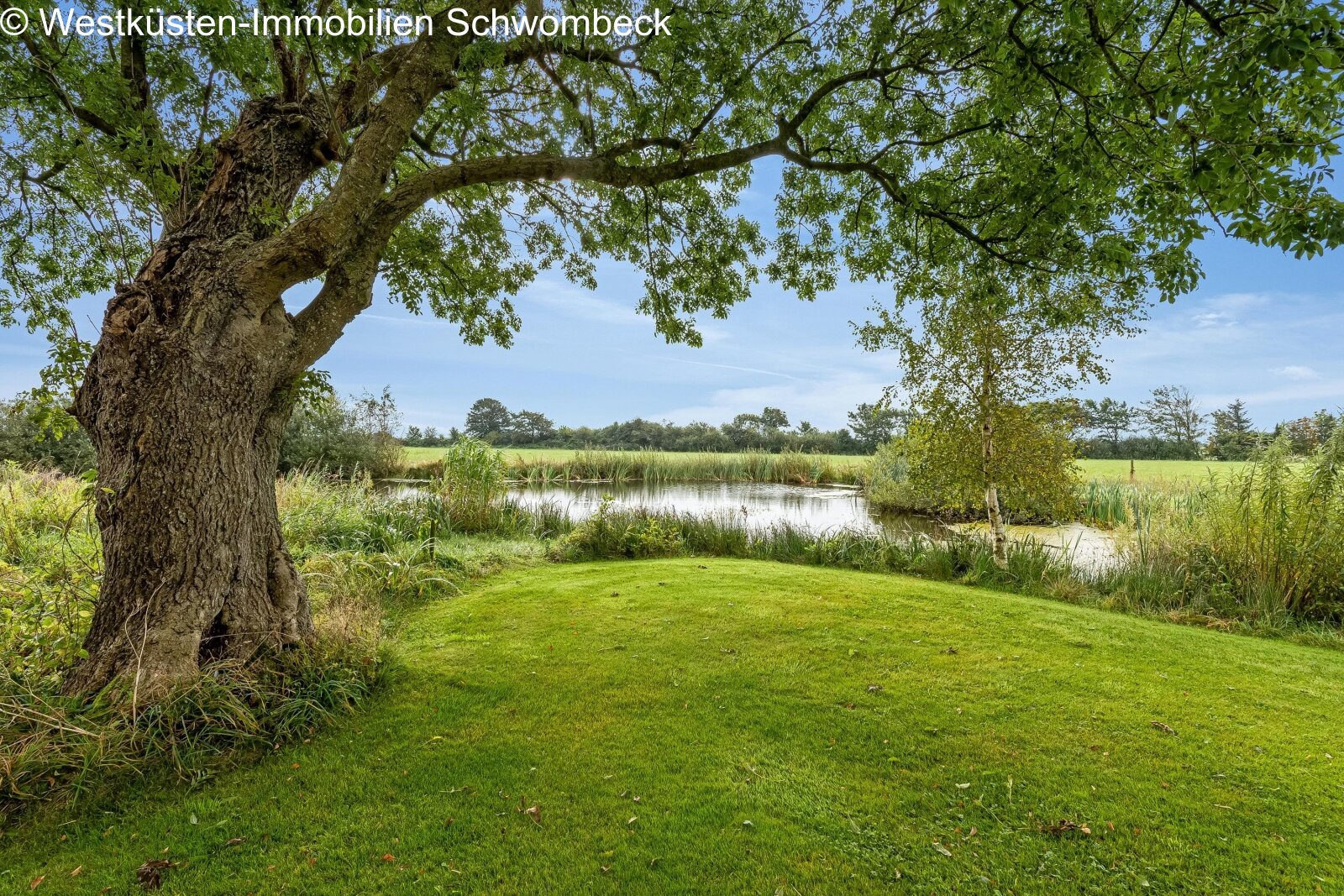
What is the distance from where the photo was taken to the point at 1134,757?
2748 millimetres

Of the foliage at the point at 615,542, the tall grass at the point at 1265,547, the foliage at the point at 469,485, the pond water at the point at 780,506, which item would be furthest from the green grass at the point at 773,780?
the pond water at the point at 780,506

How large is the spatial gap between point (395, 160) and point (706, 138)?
112 inches

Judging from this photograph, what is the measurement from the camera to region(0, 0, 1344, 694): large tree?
2.54 metres

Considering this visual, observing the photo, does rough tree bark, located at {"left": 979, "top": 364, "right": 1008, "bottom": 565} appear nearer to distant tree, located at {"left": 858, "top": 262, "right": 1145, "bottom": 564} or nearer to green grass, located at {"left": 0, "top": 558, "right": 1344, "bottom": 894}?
distant tree, located at {"left": 858, "top": 262, "right": 1145, "bottom": 564}

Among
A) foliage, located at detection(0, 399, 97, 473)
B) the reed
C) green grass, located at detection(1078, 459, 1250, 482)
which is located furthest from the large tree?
the reed

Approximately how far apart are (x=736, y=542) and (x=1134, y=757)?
603 centimetres

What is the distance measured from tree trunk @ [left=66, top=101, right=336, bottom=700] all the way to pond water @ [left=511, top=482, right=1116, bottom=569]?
718 cm

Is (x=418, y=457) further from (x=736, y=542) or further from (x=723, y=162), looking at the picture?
(x=723, y=162)

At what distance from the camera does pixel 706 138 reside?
5.14 metres

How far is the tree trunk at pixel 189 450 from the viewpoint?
2.72 metres

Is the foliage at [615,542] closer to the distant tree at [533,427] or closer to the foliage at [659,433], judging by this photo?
the foliage at [659,433]

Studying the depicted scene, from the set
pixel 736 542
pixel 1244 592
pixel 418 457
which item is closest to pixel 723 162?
pixel 736 542

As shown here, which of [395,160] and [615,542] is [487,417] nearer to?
[615,542]

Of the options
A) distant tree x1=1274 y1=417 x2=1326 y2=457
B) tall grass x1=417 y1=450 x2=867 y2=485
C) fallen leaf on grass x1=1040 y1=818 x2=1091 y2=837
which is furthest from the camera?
tall grass x1=417 y1=450 x2=867 y2=485
